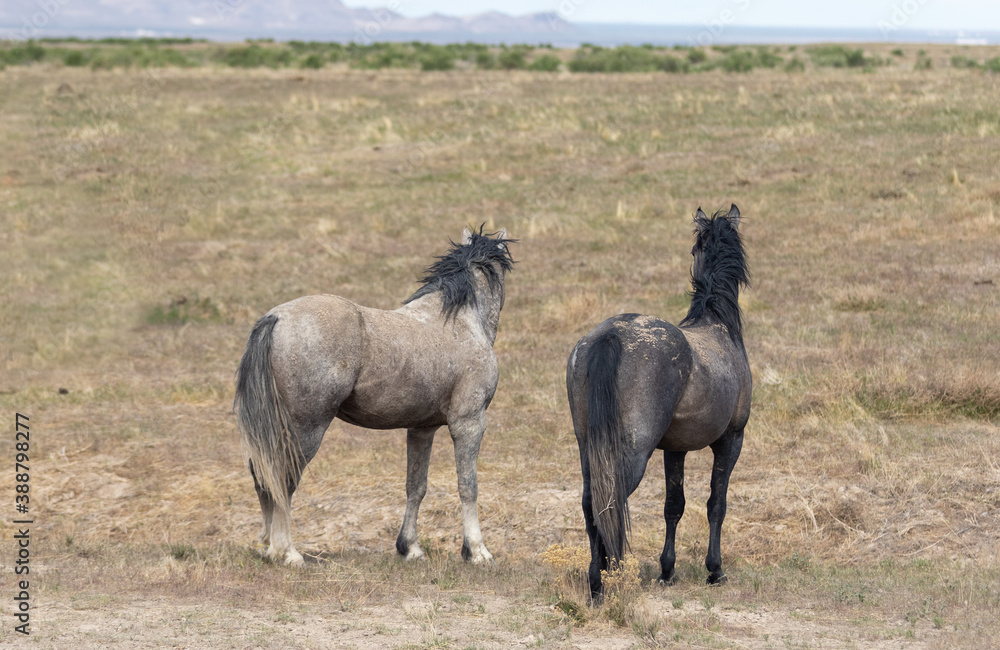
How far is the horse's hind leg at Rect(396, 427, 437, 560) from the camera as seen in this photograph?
763 cm

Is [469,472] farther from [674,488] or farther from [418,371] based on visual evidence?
[674,488]

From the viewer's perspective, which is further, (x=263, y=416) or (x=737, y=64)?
(x=737, y=64)

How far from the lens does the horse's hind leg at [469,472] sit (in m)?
7.40

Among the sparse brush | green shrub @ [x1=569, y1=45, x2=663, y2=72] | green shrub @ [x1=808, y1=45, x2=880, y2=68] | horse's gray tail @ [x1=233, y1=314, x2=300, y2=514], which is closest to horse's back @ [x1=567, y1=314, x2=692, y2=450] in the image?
the sparse brush

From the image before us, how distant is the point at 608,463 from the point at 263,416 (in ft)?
8.25

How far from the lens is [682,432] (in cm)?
640

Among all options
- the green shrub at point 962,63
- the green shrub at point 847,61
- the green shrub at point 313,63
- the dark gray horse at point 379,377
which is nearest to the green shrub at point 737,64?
the green shrub at point 847,61

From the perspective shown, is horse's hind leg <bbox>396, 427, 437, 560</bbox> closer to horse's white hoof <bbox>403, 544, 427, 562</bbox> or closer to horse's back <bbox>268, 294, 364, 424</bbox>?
horse's white hoof <bbox>403, 544, 427, 562</bbox>

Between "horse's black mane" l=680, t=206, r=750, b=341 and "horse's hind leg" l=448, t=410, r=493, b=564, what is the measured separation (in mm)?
1834

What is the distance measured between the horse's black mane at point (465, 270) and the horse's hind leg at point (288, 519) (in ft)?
4.63

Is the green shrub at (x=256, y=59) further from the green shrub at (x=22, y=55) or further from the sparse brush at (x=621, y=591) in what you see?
the sparse brush at (x=621, y=591)

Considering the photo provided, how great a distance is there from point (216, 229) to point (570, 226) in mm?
8049

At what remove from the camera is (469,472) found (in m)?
7.51

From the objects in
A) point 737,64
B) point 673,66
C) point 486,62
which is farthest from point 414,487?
point 486,62
